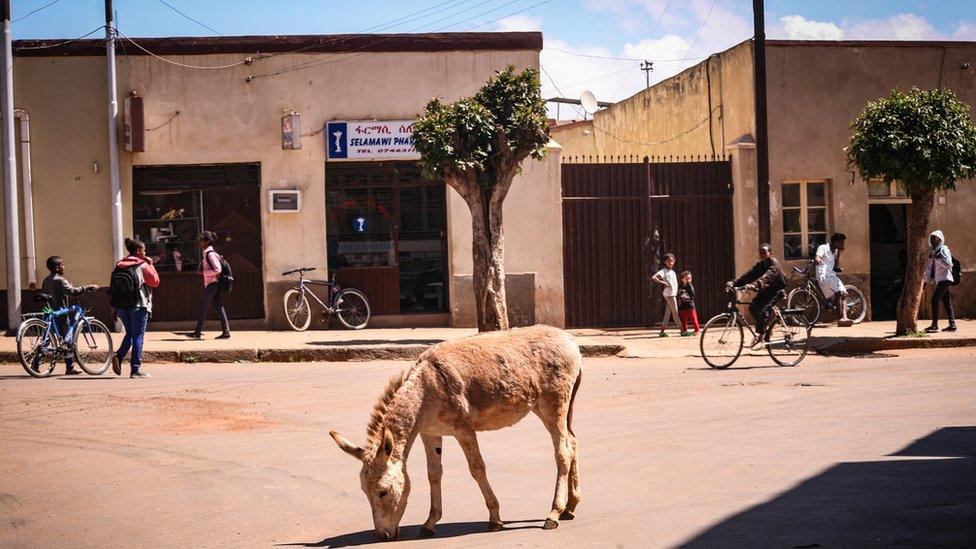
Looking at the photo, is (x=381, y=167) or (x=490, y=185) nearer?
(x=490, y=185)

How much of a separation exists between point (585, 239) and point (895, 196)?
661cm

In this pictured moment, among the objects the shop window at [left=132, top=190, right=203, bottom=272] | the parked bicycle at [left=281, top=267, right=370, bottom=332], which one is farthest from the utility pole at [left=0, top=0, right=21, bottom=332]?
the parked bicycle at [left=281, top=267, right=370, bottom=332]

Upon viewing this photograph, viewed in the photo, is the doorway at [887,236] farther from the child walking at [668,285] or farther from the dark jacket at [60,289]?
the dark jacket at [60,289]

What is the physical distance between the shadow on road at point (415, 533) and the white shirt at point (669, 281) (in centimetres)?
1381

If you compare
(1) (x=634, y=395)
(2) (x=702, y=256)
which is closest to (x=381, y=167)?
(2) (x=702, y=256)

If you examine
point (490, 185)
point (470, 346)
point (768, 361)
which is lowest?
point (768, 361)

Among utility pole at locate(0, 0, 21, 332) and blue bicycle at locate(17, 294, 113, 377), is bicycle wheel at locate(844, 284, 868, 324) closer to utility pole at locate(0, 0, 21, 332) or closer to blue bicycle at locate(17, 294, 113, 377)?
blue bicycle at locate(17, 294, 113, 377)

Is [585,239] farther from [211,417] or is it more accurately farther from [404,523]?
[404,523]

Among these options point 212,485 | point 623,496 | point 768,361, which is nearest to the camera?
point 623,496

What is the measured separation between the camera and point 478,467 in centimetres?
703

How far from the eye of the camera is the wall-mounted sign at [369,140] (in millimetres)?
22203

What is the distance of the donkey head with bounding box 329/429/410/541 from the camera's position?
647cm

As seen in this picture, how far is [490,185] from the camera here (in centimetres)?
1895

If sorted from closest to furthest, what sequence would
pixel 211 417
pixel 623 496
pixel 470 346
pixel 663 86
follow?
pixel 470 346, pixel 623 496, pixel 211 417, pixel 663 86
